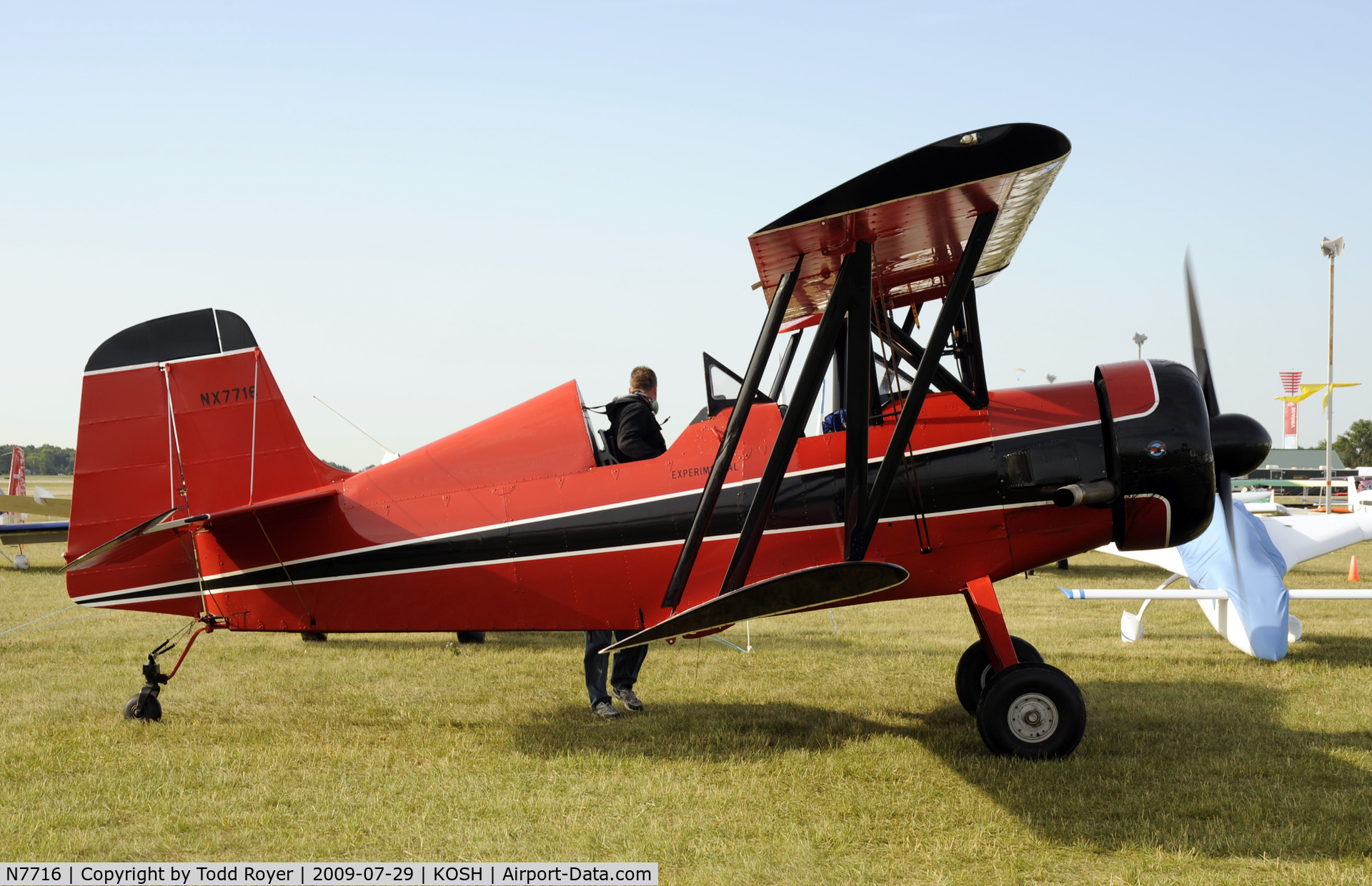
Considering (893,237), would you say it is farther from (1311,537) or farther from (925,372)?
(1311,537)

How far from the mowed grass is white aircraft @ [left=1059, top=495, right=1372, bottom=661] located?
335 mm

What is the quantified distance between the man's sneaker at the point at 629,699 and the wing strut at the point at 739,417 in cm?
179

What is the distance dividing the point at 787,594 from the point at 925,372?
1.41 metres

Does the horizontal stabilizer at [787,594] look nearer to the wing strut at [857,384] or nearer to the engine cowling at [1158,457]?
the wing strut at [857,384]

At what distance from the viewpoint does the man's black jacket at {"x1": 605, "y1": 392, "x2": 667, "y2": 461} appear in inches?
237

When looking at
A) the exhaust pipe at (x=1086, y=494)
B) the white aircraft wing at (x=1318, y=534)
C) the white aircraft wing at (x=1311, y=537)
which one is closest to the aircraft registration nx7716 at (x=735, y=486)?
the exhaust pipe at (x=1086, y=494)

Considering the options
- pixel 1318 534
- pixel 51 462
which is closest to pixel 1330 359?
pixel 1318 534

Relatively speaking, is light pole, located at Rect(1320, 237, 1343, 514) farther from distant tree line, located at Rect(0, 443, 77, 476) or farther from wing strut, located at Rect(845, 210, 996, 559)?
distant tree line, located at Rect(0, 443, 77, 476)

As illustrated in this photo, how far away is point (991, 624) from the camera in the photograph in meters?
5.49

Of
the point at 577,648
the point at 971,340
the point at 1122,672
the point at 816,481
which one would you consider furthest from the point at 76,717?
the point at 1122,672

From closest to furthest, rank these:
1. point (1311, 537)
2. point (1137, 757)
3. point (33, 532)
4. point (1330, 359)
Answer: point (1137, 757) → point (1311, 537) → point (33, 532) → point (1330, 359)

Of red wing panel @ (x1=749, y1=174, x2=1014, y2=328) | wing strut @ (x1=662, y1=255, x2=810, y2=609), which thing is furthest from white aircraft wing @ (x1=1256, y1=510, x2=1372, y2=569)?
wing strut @ (x1=662, y1=255, x2=810, y2=609)

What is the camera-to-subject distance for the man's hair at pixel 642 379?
6734 millimetres

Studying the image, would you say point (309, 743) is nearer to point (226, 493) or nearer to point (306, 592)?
point (306, 592)
